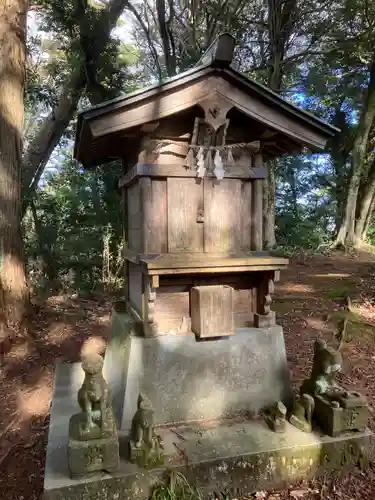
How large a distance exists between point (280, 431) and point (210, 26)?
12.0 meters

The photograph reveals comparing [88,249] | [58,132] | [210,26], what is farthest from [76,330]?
[210,26]

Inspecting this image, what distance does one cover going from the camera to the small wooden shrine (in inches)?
150

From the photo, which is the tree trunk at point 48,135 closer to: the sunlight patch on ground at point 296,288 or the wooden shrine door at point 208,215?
the sunlight patch on ground at point 296,288

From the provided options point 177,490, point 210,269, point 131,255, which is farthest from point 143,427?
point 131,255

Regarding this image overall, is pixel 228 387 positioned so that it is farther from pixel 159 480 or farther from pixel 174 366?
pixel 159 480

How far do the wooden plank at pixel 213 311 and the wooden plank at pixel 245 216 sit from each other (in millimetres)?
628

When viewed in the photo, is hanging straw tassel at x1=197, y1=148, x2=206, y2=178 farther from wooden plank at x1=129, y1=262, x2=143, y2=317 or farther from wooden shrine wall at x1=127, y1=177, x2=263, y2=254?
wooden plank at x1=129, y1=262, x2=143, y2=317

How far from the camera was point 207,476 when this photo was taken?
343 centimetres

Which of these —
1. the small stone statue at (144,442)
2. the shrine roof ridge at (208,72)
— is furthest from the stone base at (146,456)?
the shrine roof ridge at (208,72)

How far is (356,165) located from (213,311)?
40.3 ft

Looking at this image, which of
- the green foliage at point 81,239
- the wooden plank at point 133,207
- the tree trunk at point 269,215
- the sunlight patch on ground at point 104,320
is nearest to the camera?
the wooden plank at point 133,207

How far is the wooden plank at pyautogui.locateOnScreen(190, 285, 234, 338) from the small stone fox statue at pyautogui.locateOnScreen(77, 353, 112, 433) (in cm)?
118

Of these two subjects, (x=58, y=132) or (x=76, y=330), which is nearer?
(x=76, y=330)

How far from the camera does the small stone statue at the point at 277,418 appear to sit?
3883 millimetres
